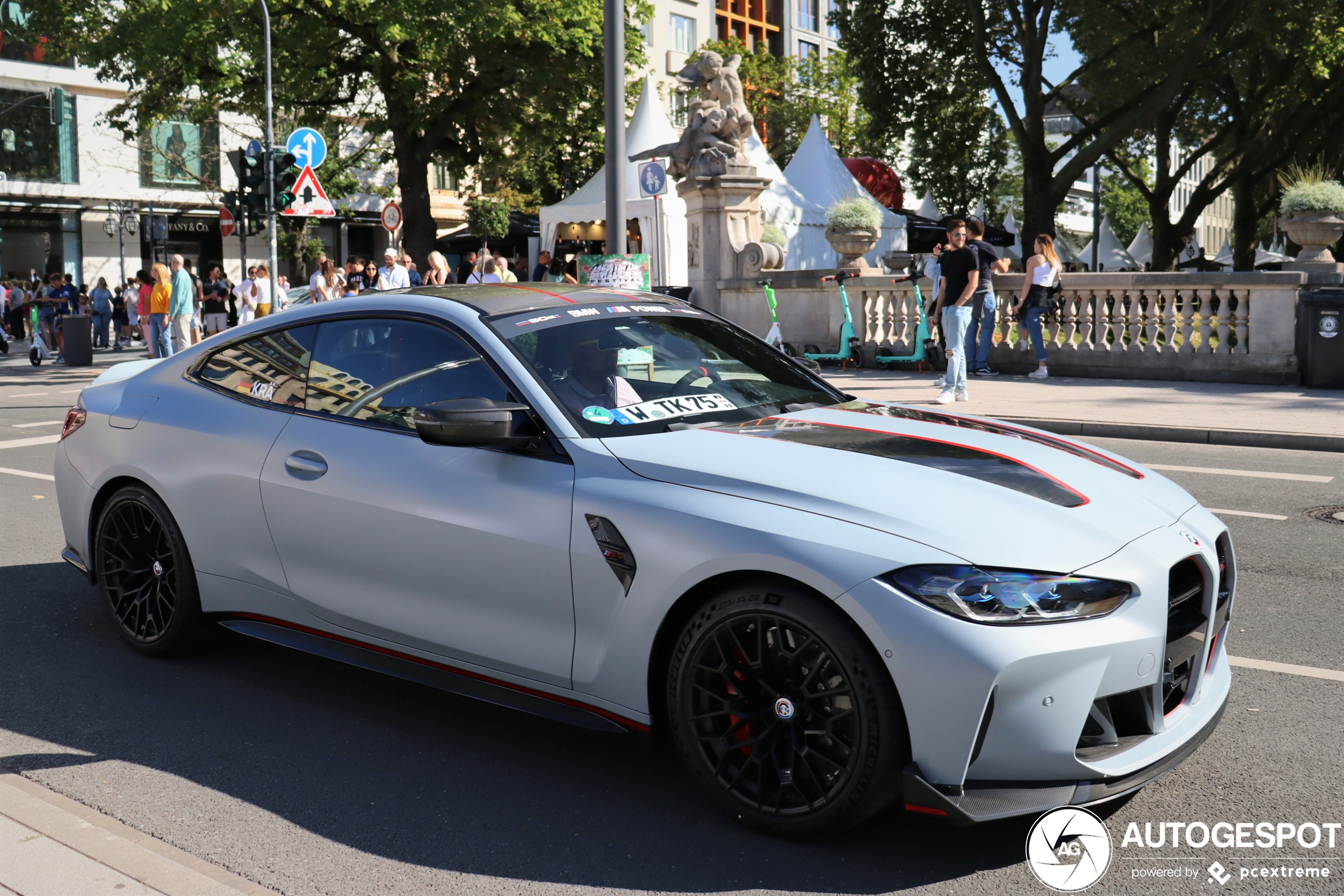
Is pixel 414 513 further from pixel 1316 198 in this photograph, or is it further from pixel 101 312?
pixel 101 312

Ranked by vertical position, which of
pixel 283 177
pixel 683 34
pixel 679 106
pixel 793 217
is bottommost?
pixel 283 177

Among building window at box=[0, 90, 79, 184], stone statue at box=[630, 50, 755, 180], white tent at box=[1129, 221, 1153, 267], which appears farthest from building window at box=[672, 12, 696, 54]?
stone statue at box=[630, 50, 755, 180]

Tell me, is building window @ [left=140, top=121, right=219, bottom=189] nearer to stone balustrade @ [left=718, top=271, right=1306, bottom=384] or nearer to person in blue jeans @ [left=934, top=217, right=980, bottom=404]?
stone balustrade @ [left=718, top=271, right=1306, bottom=384]

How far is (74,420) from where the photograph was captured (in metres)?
5.35

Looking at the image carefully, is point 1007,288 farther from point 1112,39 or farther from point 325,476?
point 1112,39

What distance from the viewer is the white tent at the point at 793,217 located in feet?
94.2

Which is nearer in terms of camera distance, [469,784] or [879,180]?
[469,784]

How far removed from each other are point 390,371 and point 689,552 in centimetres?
153

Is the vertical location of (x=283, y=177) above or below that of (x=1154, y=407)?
above

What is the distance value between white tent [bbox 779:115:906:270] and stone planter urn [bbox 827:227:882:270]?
926cm

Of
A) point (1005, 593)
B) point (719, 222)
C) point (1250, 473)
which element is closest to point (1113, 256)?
point (719, 222)

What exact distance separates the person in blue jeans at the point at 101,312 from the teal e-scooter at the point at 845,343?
66.5 ft

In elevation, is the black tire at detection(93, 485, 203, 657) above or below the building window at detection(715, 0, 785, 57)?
below

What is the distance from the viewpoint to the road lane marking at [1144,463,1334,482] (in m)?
8.88
